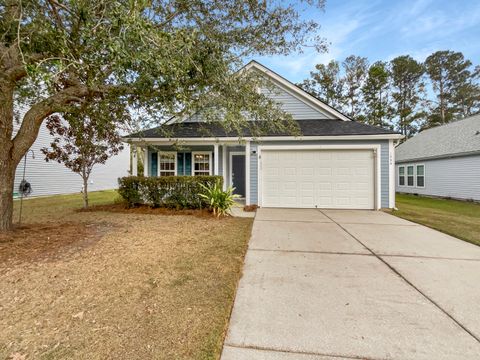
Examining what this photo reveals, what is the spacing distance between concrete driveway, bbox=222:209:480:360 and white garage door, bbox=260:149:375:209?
13.3 ft

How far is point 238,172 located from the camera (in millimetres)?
11664

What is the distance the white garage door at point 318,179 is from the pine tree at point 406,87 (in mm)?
23837

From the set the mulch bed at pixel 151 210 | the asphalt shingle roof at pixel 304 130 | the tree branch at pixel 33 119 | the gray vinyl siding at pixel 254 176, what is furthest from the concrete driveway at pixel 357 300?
the asphalt shingle roof at pixel 304 130

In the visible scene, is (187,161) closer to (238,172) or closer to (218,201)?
(238,172)

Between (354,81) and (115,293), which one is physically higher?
(354,81)

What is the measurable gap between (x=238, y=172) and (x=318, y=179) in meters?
3.89

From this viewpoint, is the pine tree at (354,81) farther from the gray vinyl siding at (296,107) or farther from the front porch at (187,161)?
the front porch at (187,161)

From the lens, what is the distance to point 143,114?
5.92 meters

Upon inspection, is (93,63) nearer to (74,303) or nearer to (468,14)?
(74,303)

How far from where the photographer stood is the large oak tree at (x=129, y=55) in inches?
124

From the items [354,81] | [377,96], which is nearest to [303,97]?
[354,81]

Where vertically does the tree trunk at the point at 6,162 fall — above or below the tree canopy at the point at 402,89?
below

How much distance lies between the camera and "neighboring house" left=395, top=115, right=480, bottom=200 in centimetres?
1258

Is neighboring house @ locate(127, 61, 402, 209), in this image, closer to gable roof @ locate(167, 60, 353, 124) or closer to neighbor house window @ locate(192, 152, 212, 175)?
neighbor house window @ locate(192, 152, 212, 175)
